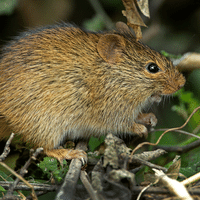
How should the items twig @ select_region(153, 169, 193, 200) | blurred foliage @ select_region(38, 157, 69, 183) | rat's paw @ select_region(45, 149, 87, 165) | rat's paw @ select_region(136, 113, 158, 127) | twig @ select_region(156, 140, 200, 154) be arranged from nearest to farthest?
twig @ select_region(153, 169, 193, 200), blurred foliage @ select_region(38, 157, 69, 183), rat's paw @ select_region(45, 149, 87, 165), twig @ select_region(156, 140, 200, 154), rat's paw @ select_region(136, 113, 158, 127)

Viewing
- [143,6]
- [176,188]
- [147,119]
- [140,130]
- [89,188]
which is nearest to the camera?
[176,188]

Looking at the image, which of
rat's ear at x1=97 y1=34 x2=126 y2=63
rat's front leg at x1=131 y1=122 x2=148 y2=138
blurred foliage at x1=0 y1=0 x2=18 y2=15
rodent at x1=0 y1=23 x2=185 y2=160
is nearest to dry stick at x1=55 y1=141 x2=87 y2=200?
rodent at x1=0 y1=23 x2=185 y2=160

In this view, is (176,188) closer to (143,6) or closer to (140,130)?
(140,130)

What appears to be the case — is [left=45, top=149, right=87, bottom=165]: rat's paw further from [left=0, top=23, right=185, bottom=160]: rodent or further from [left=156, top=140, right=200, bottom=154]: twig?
[left=156, top=140, right=200, bottom=154]: twig

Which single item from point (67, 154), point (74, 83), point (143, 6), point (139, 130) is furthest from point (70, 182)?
point (143, 6)

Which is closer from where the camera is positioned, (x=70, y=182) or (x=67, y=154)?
(x=70, y=182)

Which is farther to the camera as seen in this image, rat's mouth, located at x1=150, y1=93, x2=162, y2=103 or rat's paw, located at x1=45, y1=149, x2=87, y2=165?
rat's mouth, located at x1=150, y1=93, x2=162, y2=103

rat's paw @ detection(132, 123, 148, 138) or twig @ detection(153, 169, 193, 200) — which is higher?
rat's paw @ detection(132, 123, 148, 138)

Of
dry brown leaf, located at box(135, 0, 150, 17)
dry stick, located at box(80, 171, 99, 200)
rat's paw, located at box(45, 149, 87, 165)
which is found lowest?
dry stick, located at box(80, 171, 99, 200)

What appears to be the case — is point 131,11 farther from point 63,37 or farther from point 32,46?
point 32,46
